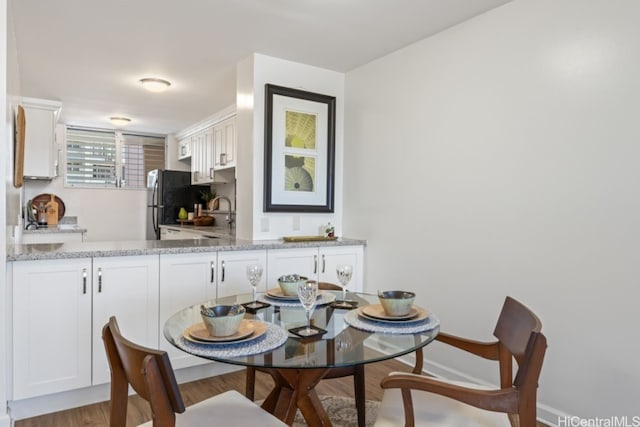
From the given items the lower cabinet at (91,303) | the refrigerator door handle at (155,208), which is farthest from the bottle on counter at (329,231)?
the refrigerator door handle at (155,208)

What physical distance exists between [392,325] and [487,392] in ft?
1.55

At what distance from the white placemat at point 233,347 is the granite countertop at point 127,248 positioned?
1263 millimetres

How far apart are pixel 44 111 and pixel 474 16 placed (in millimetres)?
4667

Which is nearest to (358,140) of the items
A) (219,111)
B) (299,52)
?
(299,52)

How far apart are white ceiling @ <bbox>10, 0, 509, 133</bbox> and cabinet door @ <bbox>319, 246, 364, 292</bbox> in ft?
5.18

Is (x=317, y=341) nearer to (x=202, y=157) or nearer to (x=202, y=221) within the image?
(x=202, y=221)

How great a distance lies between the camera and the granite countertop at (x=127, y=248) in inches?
91.1

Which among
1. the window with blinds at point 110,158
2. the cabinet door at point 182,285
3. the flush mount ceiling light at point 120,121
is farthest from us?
the window with blinds at point 110,158

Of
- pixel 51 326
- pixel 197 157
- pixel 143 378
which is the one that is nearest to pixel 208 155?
pixel 197 157

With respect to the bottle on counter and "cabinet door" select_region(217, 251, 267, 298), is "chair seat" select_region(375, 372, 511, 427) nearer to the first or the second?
"cabinet door" select_region(217, 251, 267, 298)

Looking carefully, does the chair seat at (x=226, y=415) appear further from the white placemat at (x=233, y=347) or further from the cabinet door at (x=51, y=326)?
the cabinet door at (x=51, y=326)

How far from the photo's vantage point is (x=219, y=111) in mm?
5199

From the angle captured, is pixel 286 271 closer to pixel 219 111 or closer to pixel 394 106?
pixel 394 106

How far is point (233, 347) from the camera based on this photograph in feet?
4.62
